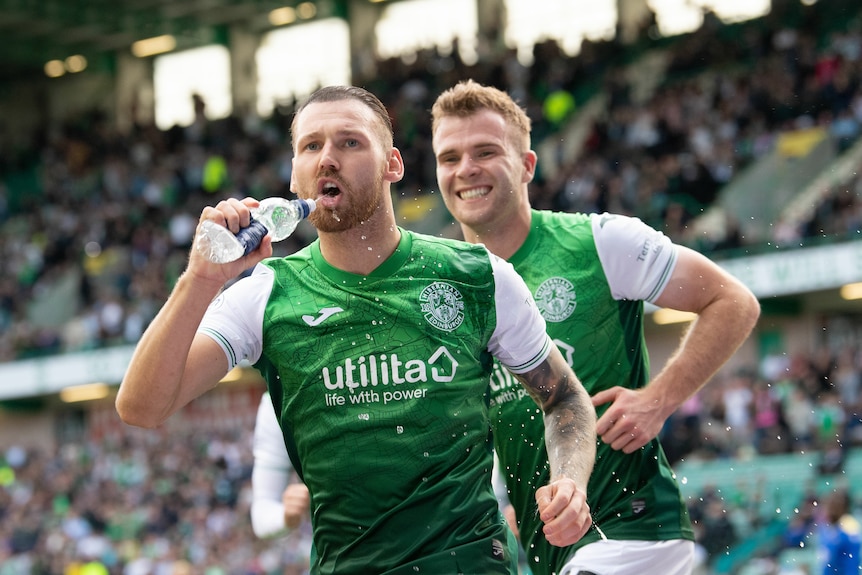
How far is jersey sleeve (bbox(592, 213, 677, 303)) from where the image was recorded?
204 inches

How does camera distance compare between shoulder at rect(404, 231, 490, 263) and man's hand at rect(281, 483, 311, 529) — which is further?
man's hand at rect(281, 483, 311, 529)

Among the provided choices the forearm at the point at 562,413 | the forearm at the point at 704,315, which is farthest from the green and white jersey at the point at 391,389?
the forearm at the point at 704,315

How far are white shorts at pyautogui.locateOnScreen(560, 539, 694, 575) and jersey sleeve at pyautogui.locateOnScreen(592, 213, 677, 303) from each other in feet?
3.25

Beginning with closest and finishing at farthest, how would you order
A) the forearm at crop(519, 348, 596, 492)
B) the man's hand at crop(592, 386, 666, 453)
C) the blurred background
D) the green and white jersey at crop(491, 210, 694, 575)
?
the forearm at crop(519, 348, 596, 492)
the man's hand at crop(592, 386, 666, 453)
the green and white jersey at crop(491, 210, 694, 575)
the blurred background

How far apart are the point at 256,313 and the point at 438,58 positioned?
24480mm

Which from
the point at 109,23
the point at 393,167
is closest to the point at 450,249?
the point at 393,167

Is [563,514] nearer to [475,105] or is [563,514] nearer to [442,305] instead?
[442,305]

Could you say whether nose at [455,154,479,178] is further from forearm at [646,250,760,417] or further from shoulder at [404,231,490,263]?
shoulder at [404,231,490,263]

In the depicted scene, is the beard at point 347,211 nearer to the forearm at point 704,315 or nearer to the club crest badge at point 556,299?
the club crest badge at point 556,299

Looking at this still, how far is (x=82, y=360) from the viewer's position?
2814cm

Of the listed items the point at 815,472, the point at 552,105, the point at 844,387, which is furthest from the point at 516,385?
the point at 552,105

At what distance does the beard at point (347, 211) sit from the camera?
400cm

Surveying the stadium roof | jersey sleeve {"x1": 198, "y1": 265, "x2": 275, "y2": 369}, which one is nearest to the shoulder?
jersey sleeve {"x1": 198, "y1": 265, "x2": 275, "y2": 369}

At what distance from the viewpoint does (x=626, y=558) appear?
5008 millimetres
